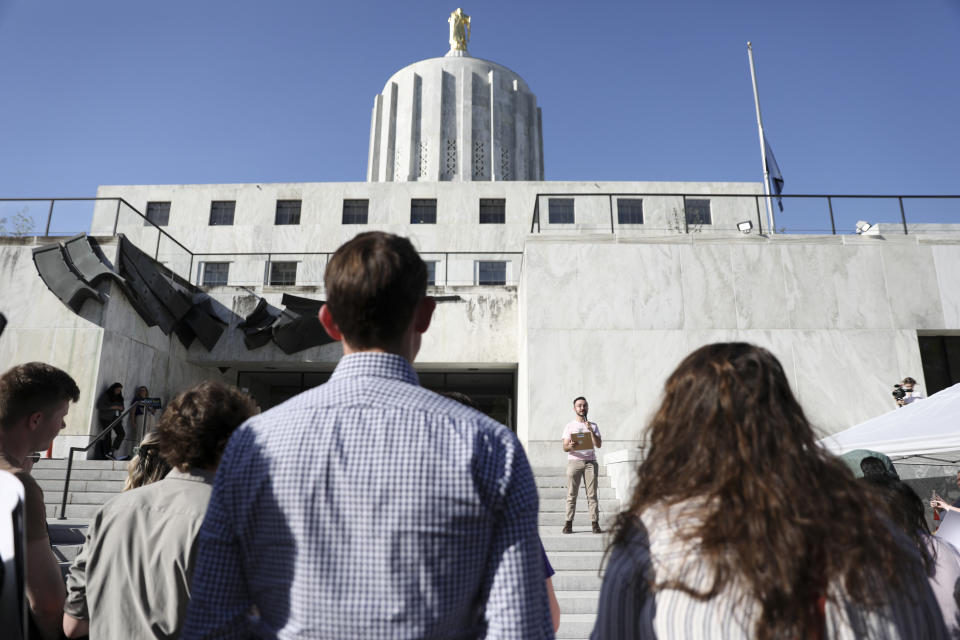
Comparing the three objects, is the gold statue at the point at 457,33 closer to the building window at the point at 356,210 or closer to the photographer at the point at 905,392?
the building window at the point at 356,210

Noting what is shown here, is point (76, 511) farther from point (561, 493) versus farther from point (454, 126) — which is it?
point (454, 126)

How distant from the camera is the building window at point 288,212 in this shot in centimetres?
2823

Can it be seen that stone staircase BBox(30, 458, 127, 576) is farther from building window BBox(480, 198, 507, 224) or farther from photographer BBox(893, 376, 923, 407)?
building window BBox(480, 198, 507, 224)

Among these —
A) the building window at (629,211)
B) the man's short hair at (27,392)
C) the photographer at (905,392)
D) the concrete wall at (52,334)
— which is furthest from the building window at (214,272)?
the man's short hair at (27,392)

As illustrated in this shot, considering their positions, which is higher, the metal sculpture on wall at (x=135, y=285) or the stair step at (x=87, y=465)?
the metal sculpture on wall at (x=135, y=285)

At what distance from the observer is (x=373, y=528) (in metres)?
1.44

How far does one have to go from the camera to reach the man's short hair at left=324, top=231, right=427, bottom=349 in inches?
64.1

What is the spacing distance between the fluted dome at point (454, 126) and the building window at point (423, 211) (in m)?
4.59

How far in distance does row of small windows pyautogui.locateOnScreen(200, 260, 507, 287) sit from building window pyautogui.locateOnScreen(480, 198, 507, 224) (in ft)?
19.4

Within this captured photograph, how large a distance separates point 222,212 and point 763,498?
30.2 metres

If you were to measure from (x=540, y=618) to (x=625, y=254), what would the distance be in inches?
575

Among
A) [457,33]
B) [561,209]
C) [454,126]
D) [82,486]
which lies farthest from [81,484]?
[457,33]

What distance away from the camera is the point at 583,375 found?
14.7 meters

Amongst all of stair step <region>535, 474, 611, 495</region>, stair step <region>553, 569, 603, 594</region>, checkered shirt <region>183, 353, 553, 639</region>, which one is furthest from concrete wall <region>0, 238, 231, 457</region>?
checkered shirt <region>183, 353, 553, 639</region>
